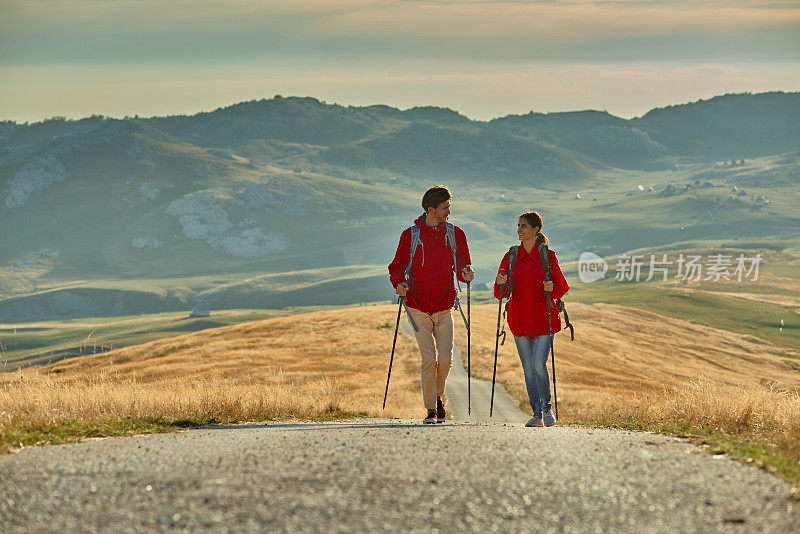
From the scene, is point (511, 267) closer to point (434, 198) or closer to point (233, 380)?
point (434, 198)

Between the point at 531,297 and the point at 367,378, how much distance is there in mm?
28384

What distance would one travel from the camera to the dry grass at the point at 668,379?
38.7 ft

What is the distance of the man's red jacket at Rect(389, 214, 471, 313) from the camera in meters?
12.9

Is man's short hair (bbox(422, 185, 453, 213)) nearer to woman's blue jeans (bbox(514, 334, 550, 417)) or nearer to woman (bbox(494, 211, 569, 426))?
woman (bbox(494, 211, 569, 426))

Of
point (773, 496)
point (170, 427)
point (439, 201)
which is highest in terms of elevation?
point (439, 201)

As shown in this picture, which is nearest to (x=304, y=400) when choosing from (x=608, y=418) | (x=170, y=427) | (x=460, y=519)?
(x=170, y=427)

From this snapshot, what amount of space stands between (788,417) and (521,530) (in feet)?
27.2

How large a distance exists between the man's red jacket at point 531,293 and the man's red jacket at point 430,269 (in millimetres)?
867

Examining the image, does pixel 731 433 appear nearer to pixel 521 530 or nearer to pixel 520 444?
pixel 520 444

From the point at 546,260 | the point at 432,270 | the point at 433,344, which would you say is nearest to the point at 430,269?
the point at 432,270

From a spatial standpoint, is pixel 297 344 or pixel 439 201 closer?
pixel 439 201

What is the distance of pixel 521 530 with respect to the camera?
5.85m

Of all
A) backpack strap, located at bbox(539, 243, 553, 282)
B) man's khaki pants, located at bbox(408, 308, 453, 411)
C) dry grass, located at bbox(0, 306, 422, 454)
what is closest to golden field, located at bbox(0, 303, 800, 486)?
dry grass, located at bbox(0, 306, 422, 454)

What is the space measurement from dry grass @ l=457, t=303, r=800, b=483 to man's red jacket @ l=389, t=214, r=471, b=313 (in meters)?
4.19
